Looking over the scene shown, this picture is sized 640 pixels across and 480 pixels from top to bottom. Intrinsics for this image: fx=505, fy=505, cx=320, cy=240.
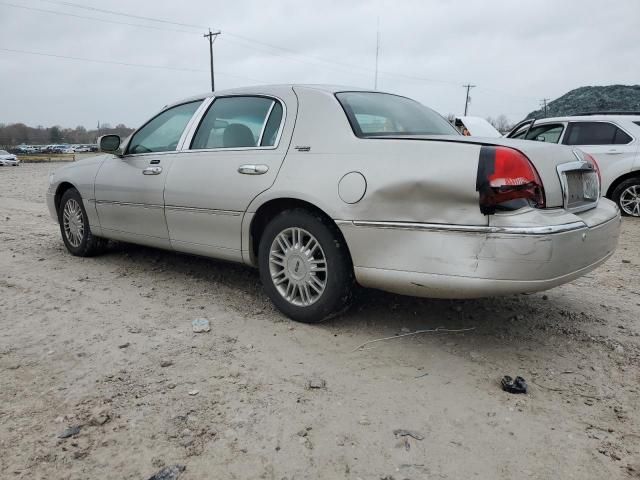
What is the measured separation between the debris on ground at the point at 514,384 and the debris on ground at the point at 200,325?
70.4 inches

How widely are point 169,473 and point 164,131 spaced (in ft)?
10.4

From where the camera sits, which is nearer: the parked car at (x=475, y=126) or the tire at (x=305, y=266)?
the tire at (x=305, y=266)

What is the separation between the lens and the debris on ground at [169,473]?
6.08 ft

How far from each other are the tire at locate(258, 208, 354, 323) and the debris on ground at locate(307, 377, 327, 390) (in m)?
0.63

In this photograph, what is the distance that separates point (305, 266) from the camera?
10.6 feet

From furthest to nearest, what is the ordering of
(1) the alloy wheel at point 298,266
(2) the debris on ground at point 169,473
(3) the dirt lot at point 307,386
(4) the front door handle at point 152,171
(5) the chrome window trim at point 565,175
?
(4) the front door handle at point 152,171, (1) the alloy wheel at point 298,266, (5) the chrome window trim at point 565,175, (3) the dirt lot at point 307,386, (2) the debris on ground at point 169,473

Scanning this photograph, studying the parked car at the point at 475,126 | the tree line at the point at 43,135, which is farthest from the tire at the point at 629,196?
the tree line at the point at 43,135

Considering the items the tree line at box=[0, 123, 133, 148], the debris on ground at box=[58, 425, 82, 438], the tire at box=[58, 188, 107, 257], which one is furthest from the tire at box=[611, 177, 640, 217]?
the tree line at box=[0, 123, 133, 148]

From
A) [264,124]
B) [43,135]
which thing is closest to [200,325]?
[264,124]

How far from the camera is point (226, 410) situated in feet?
7.50

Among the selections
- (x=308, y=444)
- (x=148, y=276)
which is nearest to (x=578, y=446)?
(x=308, y=444)

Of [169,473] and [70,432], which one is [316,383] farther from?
[70,432]

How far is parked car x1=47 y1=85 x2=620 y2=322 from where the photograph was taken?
253 cm

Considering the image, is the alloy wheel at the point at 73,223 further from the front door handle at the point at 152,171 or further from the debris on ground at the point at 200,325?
the debris on ground at the point at 200,325
